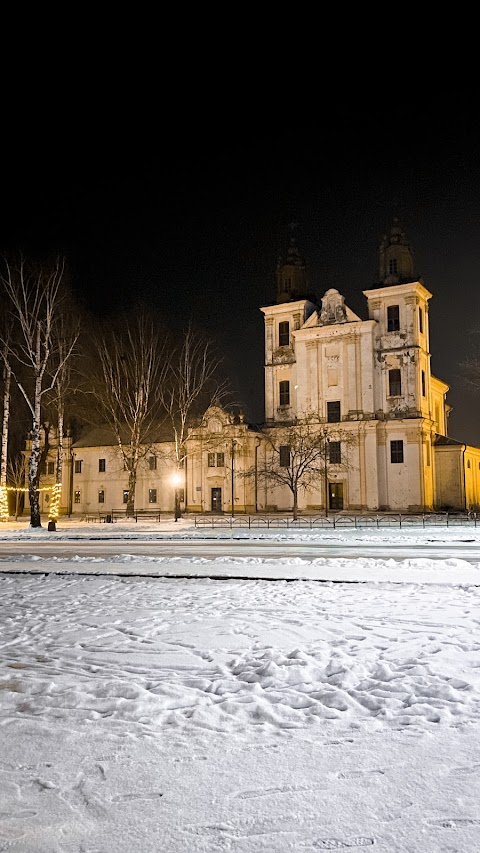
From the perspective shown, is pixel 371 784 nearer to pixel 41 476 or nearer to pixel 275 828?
pixel 275 828

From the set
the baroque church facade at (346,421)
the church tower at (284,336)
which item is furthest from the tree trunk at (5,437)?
the church tower at (284,336)

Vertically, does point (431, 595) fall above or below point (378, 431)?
below

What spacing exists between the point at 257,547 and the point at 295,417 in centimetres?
3913

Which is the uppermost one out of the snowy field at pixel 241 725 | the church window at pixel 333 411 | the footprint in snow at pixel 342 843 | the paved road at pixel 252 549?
the church window at pixel 333 411

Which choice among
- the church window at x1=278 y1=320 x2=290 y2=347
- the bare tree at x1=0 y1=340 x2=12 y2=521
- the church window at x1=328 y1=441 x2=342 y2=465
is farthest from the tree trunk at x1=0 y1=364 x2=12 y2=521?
the church window at x1=278 y1=320 x2=290 y2=347

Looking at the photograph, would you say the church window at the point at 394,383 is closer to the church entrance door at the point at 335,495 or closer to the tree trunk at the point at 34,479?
the church entrance door at the point at 335,495

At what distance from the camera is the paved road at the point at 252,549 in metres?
20.3

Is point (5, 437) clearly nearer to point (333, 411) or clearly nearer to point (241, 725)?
point (333, 411)

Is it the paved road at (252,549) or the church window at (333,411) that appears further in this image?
the church window at (333,411)

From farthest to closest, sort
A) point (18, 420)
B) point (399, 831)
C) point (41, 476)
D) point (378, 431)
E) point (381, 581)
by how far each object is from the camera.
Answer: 1. point (41, 476)
2. point (18, 420)
3. point (378, 431)
4. point (381, 581)
5. point (399, 831)

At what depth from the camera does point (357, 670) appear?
22.3ft

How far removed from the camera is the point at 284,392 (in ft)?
210

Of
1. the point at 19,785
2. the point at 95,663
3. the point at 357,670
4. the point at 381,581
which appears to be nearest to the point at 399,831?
the point at 19,785

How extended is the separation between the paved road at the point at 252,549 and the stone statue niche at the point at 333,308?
3721 cm
